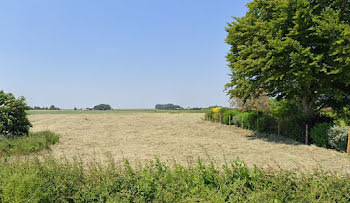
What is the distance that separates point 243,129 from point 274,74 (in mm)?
7121

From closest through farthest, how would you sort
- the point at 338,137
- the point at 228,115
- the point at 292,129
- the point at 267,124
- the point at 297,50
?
the point at 338,137 → the point at 297,50 → the point at 292,129 → the point at 267,124 → the point at 228,115

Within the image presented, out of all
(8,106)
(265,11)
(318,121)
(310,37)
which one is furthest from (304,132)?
(8,106)

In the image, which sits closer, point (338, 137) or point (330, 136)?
point (338, 137)

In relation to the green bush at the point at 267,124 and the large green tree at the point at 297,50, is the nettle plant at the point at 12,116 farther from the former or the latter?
the green bush at the point at 267,124

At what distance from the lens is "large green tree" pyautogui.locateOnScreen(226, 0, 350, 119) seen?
1266 cm

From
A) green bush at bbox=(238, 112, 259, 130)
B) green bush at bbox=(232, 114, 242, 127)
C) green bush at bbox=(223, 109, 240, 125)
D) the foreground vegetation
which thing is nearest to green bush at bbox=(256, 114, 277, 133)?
green bush at bbox=(238, 112, 259, 130)

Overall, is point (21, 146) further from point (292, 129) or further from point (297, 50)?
point (292, 129)

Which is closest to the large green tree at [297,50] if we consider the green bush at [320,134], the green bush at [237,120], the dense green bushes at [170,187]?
the green bush at [320,134]

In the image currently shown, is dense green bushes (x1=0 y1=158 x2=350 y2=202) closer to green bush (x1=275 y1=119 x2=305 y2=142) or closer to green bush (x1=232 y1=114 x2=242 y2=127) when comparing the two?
green bush (x1=275 y1=119 x2=305 y2=142)

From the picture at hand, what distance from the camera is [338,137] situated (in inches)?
463

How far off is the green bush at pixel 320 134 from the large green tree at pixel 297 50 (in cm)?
145

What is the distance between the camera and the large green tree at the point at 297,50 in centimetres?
1266

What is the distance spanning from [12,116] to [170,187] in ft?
39.9

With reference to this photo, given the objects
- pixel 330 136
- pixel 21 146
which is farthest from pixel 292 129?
pixel 21 146
